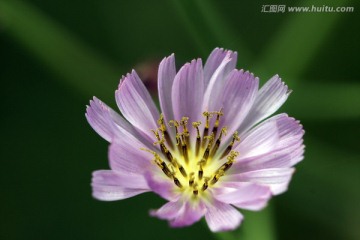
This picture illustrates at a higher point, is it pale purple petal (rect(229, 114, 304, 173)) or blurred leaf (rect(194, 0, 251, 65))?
blurred leaf (rect(194, 0, 251, 65))

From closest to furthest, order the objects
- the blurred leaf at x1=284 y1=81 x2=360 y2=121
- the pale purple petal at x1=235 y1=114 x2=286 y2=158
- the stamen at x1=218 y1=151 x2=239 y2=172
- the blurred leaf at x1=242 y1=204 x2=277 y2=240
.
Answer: the pale purple petal at x1=235 y1=114 x2=286 y2=158, the stamen at x1=218 y1=151 x2=239 y2=172, the blurred leaf at x1=242 y1=204 x2=277 y2=240, the blurred leaf at x1=284 y1=81 x2=360 y2=121

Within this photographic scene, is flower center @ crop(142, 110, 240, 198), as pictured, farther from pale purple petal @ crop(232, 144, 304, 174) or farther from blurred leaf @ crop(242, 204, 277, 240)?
blurred leaf @ crop(242, 204, 277, 240)

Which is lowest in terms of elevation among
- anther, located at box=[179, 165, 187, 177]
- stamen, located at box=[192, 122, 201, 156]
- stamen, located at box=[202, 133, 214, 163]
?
anther, located at box=[179, 165, 187, 177]

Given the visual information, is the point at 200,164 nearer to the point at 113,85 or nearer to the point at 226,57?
the point at 226,57

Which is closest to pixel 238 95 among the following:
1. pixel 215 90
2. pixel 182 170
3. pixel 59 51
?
pixel 215 90

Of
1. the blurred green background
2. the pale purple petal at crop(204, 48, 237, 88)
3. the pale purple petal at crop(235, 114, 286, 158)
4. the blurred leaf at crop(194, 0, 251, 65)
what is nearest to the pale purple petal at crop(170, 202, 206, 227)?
the pale purple petal at crop(235, 114, 286, 158)

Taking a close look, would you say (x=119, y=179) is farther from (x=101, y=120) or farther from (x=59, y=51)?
(x=59, y=51)

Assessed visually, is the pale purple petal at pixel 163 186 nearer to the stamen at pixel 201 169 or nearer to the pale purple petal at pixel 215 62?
the stamen at pixel 201 169
